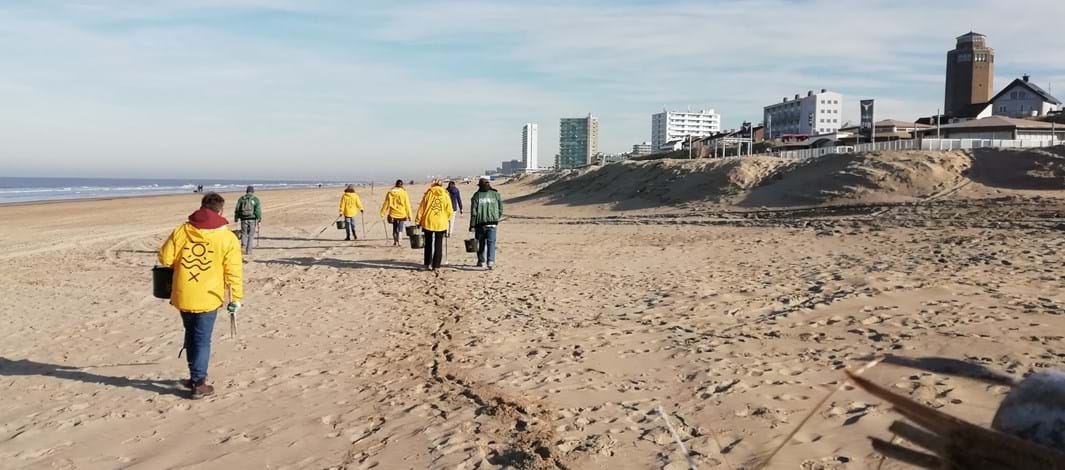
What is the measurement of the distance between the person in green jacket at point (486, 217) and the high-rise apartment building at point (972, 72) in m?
90.5

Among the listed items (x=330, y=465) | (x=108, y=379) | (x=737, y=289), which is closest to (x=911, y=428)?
(x=330, y=465)

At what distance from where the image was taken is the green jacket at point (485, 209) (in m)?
11.8

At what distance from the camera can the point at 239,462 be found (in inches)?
170

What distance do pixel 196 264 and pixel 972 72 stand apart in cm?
10067

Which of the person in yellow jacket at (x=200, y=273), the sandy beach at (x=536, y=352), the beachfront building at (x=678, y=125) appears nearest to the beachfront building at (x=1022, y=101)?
the sandy beach at (x=536, y=352)

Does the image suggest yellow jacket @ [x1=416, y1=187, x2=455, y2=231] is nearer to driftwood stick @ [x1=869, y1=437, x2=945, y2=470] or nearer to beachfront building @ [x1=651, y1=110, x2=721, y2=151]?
driftwood stick @ [x1=869, y1=437, x2=945, y2=470]

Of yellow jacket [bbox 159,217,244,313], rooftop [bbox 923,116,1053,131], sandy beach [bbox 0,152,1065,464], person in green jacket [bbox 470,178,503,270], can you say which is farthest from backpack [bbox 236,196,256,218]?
rooftop [bbox 923,116,1053,131]

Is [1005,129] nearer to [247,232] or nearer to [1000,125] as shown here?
[1000,125]

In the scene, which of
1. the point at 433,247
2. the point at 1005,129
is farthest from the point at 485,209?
the point at 1005,129

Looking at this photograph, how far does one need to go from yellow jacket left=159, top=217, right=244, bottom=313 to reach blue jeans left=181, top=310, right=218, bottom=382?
0.08 meters

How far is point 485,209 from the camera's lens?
38.7ft

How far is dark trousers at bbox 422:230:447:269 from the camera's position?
12156 mm

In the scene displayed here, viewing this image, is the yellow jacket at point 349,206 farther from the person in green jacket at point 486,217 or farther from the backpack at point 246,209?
the person in green jacket at point 486,217

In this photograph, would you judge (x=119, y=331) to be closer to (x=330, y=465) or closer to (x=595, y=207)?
(x=330, y=465)
